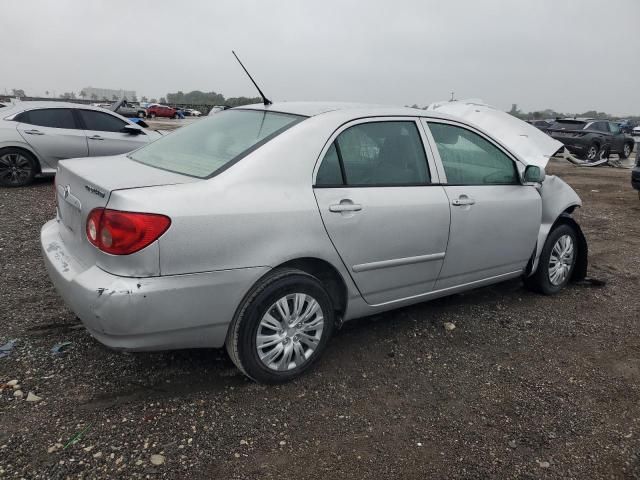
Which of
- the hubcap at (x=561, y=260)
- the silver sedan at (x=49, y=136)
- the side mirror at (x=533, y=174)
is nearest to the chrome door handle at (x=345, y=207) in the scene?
the side mirror at (x=533, y=174)

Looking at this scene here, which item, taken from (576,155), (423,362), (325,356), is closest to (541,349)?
(423,362)

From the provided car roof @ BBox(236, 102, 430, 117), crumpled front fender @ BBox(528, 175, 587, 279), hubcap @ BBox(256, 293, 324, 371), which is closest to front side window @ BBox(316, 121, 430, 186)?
car roof @ BBox(236, 102, 430, 117)

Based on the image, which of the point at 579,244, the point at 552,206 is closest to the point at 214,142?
the point at 552,206

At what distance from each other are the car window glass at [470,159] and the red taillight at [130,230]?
203 centimetres

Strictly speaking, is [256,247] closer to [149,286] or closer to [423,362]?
[149,286]

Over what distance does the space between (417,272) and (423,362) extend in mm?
586

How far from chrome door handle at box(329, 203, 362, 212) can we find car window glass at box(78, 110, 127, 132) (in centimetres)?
711

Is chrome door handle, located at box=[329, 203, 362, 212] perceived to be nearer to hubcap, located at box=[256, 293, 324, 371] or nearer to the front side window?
the front side window

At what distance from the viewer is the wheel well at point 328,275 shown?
9.45 ft

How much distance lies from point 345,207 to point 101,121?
7.27 m

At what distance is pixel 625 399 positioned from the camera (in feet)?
9.77

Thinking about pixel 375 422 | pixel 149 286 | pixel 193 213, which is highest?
pixel 193 213

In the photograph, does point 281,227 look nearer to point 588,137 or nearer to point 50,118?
point 50,118

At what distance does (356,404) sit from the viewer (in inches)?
110
